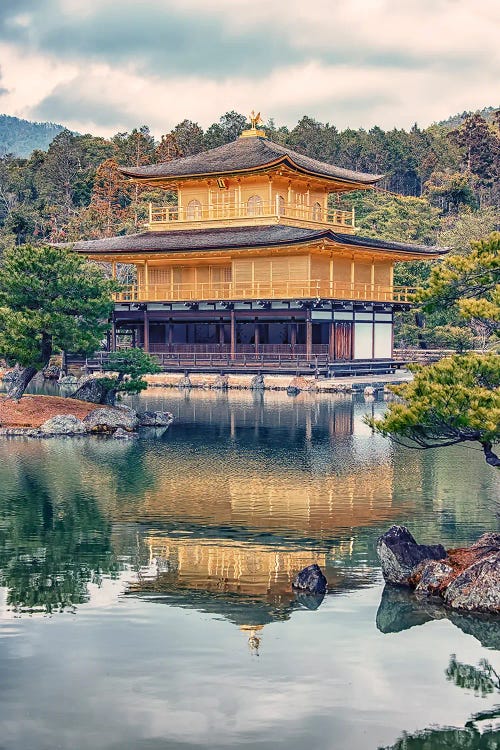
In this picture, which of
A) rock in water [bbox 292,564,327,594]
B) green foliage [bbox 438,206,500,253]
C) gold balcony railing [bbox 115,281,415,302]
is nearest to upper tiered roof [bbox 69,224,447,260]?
gold balcony railing [bbox 115,281,415,302]

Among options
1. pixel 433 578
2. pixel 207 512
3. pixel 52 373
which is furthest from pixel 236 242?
pixel 433 578

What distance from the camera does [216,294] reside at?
57.6 m

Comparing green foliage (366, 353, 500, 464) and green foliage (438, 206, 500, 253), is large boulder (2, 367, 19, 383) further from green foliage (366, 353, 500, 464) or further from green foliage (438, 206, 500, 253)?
green foliage (366, 353, 500, 464)

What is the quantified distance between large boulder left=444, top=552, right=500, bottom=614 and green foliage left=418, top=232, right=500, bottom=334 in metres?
3.83

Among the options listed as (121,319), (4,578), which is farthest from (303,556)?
(121,319)

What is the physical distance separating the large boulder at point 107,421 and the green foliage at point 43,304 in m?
2.14

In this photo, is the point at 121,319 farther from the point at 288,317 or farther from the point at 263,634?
the point at 263,634

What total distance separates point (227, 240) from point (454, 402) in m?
41.9

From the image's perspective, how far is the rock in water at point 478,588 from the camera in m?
15.7

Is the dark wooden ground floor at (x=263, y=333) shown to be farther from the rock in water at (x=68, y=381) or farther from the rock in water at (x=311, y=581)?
the rock in water at (x=311, y=581)

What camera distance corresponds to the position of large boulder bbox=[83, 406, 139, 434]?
35.4m

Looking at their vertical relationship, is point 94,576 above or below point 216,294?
below

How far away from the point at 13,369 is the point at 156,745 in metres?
47.7

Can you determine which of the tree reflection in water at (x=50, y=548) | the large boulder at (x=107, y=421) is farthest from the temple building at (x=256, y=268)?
the tree reflection in water at (x=50, y=548)
